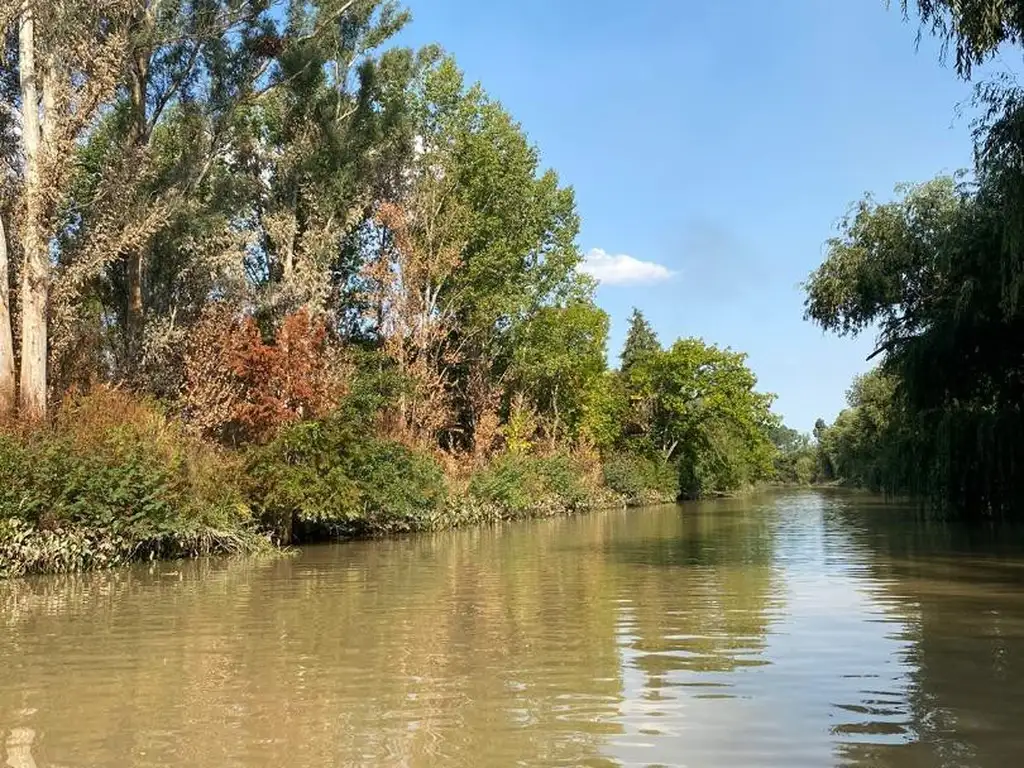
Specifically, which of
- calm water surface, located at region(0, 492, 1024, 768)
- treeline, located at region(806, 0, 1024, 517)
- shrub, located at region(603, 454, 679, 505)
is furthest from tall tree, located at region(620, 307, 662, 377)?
calm water surface, located at region(0, 492, 1024, 768)

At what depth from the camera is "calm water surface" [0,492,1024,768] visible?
16.3ft

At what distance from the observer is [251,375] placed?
22.0 m

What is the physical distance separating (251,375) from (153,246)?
5.96 m

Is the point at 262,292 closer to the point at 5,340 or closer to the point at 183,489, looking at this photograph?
the point at 5,340

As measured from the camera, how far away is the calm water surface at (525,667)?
496 centimetres

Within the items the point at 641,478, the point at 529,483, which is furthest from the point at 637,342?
the point at 529,483

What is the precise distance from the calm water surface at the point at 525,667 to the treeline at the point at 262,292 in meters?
3.66

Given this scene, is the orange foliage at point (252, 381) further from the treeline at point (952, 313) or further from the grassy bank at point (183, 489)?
the treeline at point (952, 313)

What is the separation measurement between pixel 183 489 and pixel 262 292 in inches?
467

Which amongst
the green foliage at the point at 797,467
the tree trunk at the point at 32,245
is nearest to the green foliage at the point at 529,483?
the tree trunk at the point at 32,245

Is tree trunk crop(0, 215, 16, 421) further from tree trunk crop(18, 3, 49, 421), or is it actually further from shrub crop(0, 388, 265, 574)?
shrub crop(0, 388, 265, 574)

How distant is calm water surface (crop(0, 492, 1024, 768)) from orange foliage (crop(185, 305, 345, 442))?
7.80m

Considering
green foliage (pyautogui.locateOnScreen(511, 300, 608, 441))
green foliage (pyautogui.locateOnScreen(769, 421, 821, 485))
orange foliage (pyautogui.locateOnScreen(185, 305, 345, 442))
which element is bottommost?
green foliage (pyautogui.locateOnScreen(769, 421, 821, 485))

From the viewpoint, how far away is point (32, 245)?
18.3m
